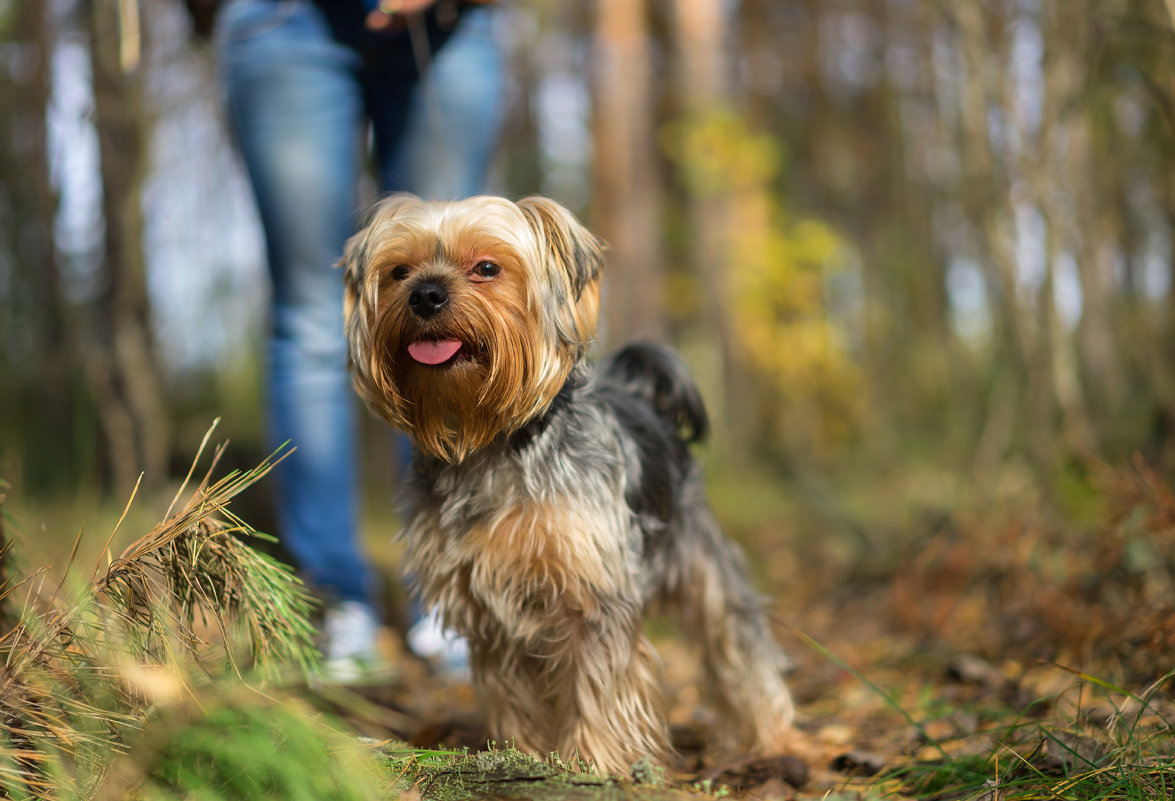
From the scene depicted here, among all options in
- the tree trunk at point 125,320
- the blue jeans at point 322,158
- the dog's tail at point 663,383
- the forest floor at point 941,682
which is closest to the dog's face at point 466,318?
the dog's tail at point 663,383

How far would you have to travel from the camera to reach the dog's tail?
3039 mm

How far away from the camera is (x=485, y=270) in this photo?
236 cm

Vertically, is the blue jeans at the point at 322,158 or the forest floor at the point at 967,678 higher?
the blue jeans at the point at 322,158

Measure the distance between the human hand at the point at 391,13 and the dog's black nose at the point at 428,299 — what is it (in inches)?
52.4

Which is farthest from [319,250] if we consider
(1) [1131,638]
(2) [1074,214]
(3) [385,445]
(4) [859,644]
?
(3) [385,445]

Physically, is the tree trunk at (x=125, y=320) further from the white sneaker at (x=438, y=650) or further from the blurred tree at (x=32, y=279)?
the white sneaker at (x=438, y=650)

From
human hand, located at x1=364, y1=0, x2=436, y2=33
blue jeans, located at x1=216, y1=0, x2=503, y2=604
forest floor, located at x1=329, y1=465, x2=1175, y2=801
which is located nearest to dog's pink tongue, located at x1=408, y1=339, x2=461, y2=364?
forest floor, located at x1=329, y1=465, x2=1175, y2=801

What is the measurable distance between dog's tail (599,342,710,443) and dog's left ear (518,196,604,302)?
2.08 ft

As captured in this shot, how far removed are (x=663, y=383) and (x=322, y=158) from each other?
162 cm

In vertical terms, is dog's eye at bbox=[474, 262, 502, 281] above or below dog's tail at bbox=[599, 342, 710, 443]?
above

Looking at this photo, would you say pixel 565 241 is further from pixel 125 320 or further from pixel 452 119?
pixel 125 320

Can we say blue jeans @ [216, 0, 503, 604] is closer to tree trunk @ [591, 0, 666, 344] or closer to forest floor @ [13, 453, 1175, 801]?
forest floor @ [13, 453, 1175, 801]

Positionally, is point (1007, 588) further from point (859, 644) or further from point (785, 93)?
point (785, 93)

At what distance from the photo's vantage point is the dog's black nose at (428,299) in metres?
2.25
